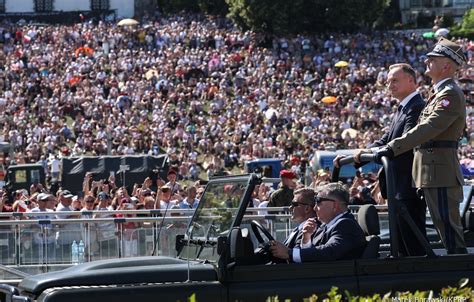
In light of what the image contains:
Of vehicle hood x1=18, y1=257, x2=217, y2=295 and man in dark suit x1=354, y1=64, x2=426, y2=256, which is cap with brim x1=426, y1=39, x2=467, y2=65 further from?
vehicle hood x1=18, y1=257, x2=217, y2=295

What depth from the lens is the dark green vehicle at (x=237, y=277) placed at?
7957mm

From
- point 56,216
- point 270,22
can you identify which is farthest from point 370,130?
point 56,216

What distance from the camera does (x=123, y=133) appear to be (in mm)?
45594

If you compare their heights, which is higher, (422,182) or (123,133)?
(422,182)

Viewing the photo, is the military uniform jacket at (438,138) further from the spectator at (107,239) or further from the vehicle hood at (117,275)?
the spectator at (107,239)

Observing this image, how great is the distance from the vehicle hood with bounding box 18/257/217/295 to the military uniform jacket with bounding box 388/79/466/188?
5.21 ft

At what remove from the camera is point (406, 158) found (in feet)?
29.4

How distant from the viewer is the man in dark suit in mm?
8531

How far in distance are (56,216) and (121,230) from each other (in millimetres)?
1581

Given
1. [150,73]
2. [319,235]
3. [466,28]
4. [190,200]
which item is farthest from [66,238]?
[466,28]

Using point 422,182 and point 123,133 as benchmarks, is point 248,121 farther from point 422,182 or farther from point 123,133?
point 422,182

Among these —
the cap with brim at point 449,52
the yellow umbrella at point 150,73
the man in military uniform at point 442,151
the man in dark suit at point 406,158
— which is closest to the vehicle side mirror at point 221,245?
the man in dark suit at point 406,158

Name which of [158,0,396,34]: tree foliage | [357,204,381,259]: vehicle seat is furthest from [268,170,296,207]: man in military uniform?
[158,0,396,34]: tree foliage

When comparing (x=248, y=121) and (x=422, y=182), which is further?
(x=248, y=121)
